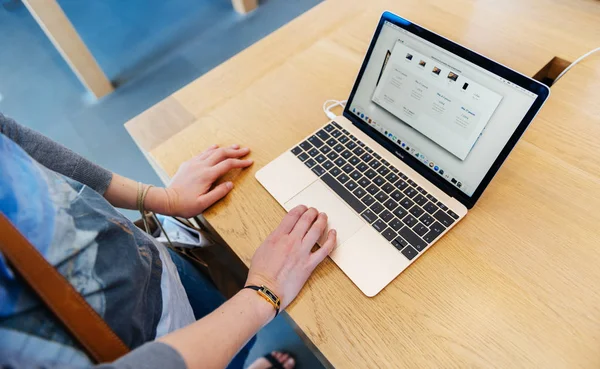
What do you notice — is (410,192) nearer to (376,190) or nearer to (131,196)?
(376,190)

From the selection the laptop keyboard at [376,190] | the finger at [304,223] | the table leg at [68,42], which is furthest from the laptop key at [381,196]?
the table leg at [68,42]

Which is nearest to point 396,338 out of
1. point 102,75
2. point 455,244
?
point 455,244

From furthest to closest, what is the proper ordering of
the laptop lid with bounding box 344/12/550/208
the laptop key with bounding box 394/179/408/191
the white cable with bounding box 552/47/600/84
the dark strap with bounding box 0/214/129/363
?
the white cable with bounding box 552/47/600/84
the laptop key with bounding box 394/179/408/191
the laptop lid with bounding box 344/12/550/208
the dark strap with bounding box 0/214/129/363

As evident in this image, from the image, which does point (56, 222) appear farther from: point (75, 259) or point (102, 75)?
point (102, 75)

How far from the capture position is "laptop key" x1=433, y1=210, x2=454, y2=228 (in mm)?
554

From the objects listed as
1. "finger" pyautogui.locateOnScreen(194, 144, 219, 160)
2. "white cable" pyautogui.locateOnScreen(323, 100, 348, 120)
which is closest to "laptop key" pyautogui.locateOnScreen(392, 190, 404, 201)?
"white cable" pyautogui.locateOnScreen(323, 100, 348, 120)

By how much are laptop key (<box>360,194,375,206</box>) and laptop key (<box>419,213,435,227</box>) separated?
0.08m

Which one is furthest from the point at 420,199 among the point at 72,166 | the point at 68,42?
the point at 68,42

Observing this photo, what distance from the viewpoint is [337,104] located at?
29.1 inches

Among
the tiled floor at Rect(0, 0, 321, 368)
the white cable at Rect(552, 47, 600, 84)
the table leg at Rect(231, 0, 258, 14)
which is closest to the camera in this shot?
the white cable at Rect(552, 47, 600, 84)

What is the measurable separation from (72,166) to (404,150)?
555mm

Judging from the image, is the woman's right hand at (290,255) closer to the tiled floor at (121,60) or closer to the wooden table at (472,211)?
the wooden table at (472,211)

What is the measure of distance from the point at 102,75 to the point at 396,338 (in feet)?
6.34

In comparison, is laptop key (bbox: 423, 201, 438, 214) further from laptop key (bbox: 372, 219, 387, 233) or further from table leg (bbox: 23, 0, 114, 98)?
table leg (bbox: 23, 0, 114, 98)
